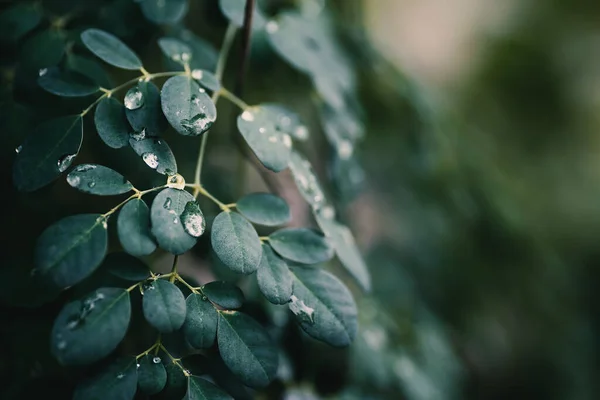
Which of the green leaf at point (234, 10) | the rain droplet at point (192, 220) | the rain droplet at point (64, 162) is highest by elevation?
the green leaf at point (234, 10)

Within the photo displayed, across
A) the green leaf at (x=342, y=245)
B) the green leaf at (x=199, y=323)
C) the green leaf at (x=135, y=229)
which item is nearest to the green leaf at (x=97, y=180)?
the green leaf at (x=135, y=229)

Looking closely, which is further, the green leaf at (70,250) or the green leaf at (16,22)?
the green leaf at (16,22)

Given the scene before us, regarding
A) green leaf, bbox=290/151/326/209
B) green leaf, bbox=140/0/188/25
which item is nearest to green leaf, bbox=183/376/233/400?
green leaf, bbox=290/151/326/209

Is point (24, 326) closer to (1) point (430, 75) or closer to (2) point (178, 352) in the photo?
(2) point (178, 352)

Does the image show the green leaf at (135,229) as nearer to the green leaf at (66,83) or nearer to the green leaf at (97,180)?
the green leaf at (97,180)

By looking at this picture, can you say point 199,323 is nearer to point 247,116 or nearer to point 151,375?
point 151,375

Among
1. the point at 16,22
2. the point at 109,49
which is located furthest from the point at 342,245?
the point at 16,22
